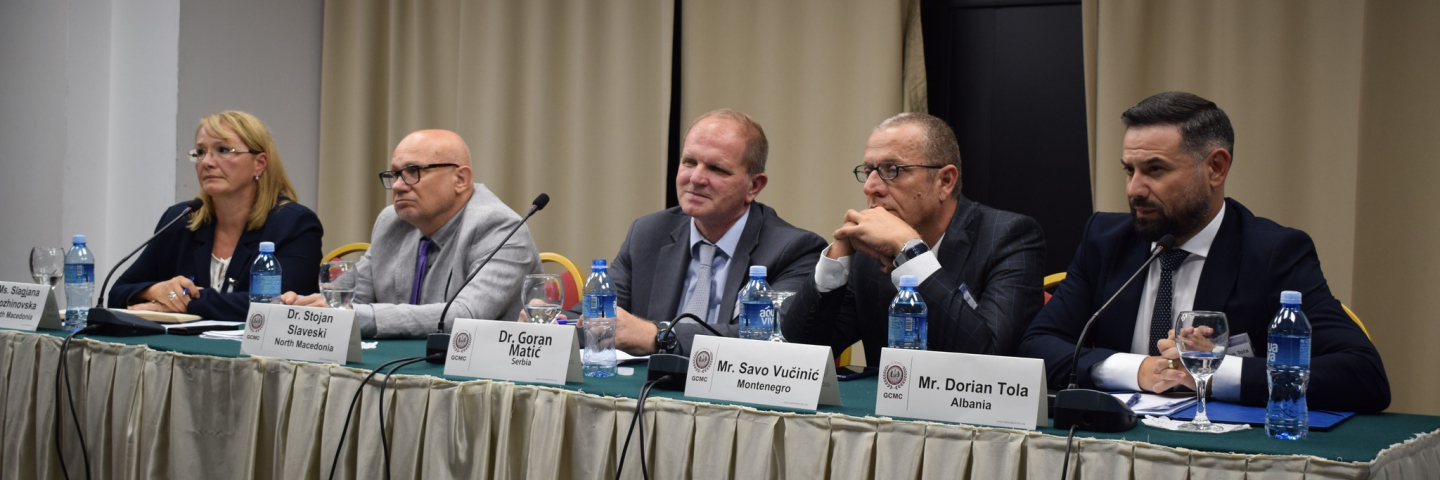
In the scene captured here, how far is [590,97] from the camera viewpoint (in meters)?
4.50

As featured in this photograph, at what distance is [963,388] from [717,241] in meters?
1.27

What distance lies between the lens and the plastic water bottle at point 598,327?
6.65 ft

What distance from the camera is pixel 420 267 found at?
3.02 m

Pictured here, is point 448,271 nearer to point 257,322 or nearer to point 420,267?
point 420,267

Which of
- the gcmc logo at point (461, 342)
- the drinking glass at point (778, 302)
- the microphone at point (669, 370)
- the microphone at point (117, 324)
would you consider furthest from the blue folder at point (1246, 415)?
the microphone at point (117, 324)

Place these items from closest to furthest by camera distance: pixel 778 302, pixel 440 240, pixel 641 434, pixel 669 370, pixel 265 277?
pixel 641 434 < pixel 669 370 < pixel 778 302 < pixel 265 277 < pixel 440 240

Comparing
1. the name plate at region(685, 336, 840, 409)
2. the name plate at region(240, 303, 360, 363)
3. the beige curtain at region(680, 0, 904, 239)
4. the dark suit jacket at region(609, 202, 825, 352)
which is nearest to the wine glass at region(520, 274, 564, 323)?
the dark suit jacket at region(609, 202, 825, 352)

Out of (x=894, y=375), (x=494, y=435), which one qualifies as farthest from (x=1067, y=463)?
(x=494, y=435)

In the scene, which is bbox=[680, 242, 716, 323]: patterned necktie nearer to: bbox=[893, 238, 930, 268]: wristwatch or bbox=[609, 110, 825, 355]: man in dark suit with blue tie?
bbox=[609, 110, 825, 355]: man in dark suit with blue tie

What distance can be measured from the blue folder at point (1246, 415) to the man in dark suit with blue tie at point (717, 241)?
1.07 m

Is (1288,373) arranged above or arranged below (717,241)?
below

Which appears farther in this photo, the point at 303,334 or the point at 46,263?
the point at 46,263

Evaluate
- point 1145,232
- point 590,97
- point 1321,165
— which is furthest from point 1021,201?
point 1145,232

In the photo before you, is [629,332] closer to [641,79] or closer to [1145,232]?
[1145,232]
